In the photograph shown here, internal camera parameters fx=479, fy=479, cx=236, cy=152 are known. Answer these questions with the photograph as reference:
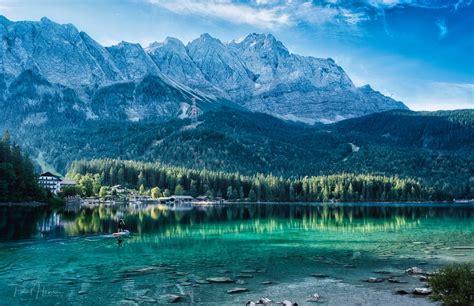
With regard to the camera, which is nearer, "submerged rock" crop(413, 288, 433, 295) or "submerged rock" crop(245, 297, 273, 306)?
"submerged rock" crop(245, 297, 273, 306)

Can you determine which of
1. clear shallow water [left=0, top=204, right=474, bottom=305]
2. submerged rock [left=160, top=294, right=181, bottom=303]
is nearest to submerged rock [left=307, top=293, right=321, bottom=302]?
clear shallow water [left=0, top=204, right=474, bottom=305]

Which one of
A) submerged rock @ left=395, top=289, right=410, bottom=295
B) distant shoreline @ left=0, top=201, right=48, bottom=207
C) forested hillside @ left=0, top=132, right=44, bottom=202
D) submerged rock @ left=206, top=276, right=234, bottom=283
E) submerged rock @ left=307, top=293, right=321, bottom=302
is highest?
forested hillside @ left=0, top=132, right=44, bottom=202

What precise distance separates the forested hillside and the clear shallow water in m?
45.6

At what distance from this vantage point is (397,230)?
333 feet

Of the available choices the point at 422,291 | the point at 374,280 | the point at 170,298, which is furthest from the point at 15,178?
the point at 422,291

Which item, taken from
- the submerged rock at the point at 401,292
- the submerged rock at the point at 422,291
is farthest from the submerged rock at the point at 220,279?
the submerged rock at the point at 422,291

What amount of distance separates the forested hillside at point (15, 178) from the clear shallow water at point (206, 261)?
45590mm

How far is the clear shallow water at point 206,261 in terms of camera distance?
41.5 meters

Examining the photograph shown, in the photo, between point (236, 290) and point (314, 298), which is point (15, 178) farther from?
point (314, 298)

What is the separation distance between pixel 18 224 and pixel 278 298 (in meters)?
72.4

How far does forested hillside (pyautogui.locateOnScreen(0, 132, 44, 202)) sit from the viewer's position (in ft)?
465

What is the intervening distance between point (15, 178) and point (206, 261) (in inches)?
4197

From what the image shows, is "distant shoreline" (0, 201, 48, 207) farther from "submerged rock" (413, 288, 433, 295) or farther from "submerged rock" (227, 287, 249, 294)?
"submerged rock" (413, 288, 433, 295)

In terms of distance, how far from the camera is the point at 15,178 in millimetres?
144250
